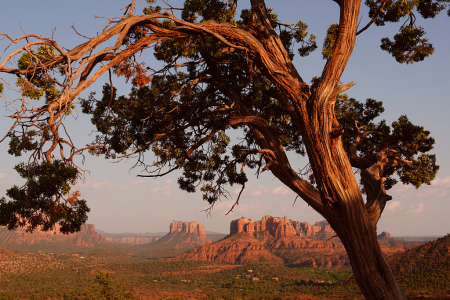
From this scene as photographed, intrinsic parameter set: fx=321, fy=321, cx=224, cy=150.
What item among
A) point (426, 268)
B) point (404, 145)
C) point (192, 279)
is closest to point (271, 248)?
point (192, 279)

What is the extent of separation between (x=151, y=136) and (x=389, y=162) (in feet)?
19.9

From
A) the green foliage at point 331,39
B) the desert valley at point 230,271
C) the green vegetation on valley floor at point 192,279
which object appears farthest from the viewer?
the desert valley at point 230,271

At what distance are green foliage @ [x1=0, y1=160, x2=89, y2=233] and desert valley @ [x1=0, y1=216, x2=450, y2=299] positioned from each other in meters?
5.38

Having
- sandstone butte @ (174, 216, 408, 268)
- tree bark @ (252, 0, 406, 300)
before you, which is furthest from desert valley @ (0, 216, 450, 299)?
tree bark @ (252, 0, 406, 300)

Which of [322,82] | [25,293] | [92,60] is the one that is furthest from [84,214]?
[25,293]

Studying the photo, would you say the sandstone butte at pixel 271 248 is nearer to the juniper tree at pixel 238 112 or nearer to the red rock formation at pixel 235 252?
the red rock formation at pixel 235 252

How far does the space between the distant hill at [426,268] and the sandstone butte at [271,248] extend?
153ft

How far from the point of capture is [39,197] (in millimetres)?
5152

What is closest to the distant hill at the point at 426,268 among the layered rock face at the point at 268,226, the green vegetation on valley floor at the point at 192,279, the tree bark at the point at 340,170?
the green vegetation on valley floor at the point at 192,279

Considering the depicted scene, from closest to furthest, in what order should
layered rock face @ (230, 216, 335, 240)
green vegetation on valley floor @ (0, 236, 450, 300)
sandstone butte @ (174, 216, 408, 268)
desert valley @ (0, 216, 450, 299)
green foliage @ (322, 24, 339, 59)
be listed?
green foliage @ (322, 24, 339, 59), green vegetation on valley floor @ (0, 236, 450, 300), desert valley @ (0, 216, 450, 299), sandstone butte @ (174, 216, 408, 268), layered rock face @ (230, 216, 335, 240)

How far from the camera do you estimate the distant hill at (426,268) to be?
46406 mm

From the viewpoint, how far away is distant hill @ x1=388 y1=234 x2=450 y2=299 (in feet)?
152

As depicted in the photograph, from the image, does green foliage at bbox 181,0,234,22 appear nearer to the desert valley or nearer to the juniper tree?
the juniper tree

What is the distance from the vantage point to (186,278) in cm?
9119
